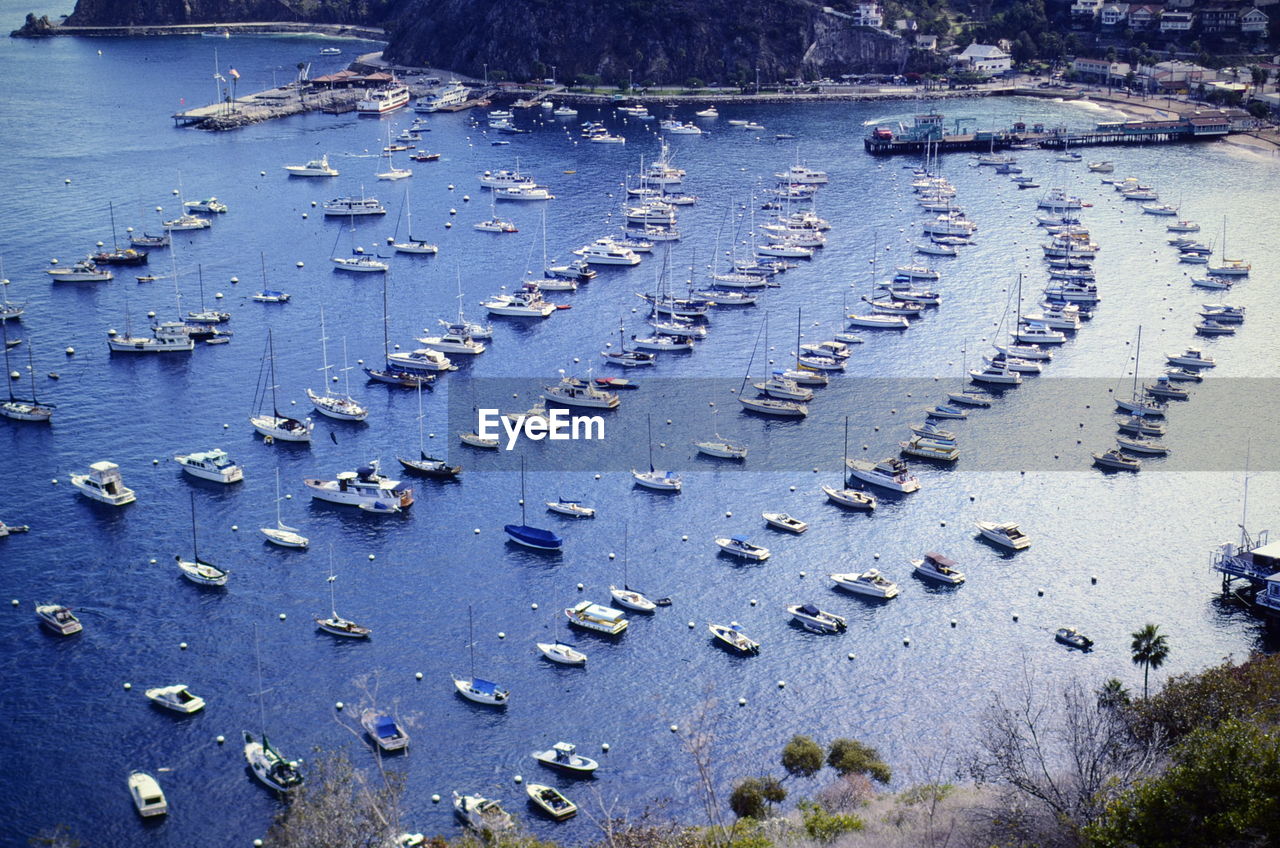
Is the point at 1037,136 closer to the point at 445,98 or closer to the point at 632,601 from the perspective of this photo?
the point at 445,98

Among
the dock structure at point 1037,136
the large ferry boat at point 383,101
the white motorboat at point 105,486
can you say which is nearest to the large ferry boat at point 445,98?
the large ferry boat at point 383,101

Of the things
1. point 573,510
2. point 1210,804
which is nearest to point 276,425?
point 573,510

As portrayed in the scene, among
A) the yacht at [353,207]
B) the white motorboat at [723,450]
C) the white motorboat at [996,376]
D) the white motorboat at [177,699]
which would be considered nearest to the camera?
the white motorboat at [177,699]

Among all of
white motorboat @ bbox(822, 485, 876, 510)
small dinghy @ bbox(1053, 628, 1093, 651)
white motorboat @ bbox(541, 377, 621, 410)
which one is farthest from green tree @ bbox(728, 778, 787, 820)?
white motorboat @ bbox(541, 377, 621, 410)

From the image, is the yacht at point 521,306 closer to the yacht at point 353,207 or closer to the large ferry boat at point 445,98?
the yacht at point 353,207

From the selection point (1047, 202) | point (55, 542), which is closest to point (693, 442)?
point (55, 542)

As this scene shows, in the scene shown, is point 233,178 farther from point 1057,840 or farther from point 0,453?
point 1057,840

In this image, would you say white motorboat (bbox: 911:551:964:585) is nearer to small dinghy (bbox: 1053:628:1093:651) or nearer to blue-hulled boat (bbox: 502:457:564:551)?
small dinghy (bbox: 1053:628:1093:651)
